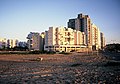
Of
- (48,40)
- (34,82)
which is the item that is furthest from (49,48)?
(34,82)

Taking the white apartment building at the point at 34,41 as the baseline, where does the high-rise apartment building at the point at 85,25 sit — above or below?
above

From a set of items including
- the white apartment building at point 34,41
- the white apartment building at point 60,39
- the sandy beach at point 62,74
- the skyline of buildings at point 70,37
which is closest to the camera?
the sandy beach at point 62,74

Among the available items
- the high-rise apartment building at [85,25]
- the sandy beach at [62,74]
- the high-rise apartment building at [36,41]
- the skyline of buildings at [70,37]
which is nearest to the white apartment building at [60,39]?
the skyline of buildings at [70,37]

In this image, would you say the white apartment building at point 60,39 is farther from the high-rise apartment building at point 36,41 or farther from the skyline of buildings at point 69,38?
the high-rise apartment building at point 36,41

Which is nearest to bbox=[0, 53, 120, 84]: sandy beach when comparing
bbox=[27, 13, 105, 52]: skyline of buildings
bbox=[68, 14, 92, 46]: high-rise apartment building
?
bbox=[27, 13, 105, 52]: skyline of buildings

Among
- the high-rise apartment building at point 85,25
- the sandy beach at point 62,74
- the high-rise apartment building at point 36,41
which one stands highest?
the high-rise apartment building at point 85,25

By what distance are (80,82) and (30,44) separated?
11658 centimetres

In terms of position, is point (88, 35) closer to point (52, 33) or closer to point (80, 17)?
point (80, 17)

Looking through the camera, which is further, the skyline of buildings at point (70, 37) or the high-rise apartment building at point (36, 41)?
the high-rise apartment building at point (36, 41)

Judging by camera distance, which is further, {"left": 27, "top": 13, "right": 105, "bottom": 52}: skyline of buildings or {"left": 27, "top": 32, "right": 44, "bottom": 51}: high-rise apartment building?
{"left": 27, "top": 32, "right": 44, "bottom": 51}: high-rise apartment building

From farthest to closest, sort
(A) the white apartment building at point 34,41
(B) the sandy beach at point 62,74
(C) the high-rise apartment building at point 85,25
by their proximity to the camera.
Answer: (C) the high-rise apartment building at point 85,25
(A) the white apartment building at point 34,41
(B) the sandy beach at point 62,74

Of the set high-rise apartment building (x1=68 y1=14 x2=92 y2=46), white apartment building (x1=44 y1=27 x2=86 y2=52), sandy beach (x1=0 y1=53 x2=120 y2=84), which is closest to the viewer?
sandy beach (x1=0 y1=53 x2=120 y2=84)

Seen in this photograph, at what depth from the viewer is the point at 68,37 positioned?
11612 centimetres

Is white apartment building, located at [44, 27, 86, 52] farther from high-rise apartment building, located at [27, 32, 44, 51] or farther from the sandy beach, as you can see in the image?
the sandy beach
